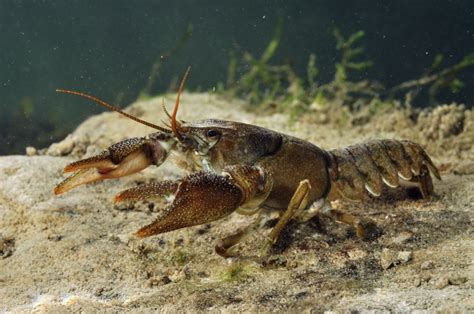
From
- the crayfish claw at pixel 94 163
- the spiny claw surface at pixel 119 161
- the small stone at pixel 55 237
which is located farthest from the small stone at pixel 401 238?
the small stone at pixel 55 237

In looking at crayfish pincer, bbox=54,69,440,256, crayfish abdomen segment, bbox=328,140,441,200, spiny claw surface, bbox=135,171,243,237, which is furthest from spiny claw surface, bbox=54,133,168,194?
crayfish abdomen segment, bbox=328,140,441,200

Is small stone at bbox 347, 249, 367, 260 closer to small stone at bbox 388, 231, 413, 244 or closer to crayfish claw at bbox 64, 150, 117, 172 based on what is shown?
small stone at bbox 388, 231, 413, 244

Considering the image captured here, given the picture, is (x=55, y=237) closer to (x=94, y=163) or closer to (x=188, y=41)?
(x=94, y=163)

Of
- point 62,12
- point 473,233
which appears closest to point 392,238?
point 473,233

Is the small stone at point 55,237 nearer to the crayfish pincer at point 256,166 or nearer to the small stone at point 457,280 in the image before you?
the crayfish pincer at point 256,166

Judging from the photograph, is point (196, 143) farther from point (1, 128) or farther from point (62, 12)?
point (62, 12)

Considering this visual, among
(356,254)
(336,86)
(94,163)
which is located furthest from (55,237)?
(336,86)
